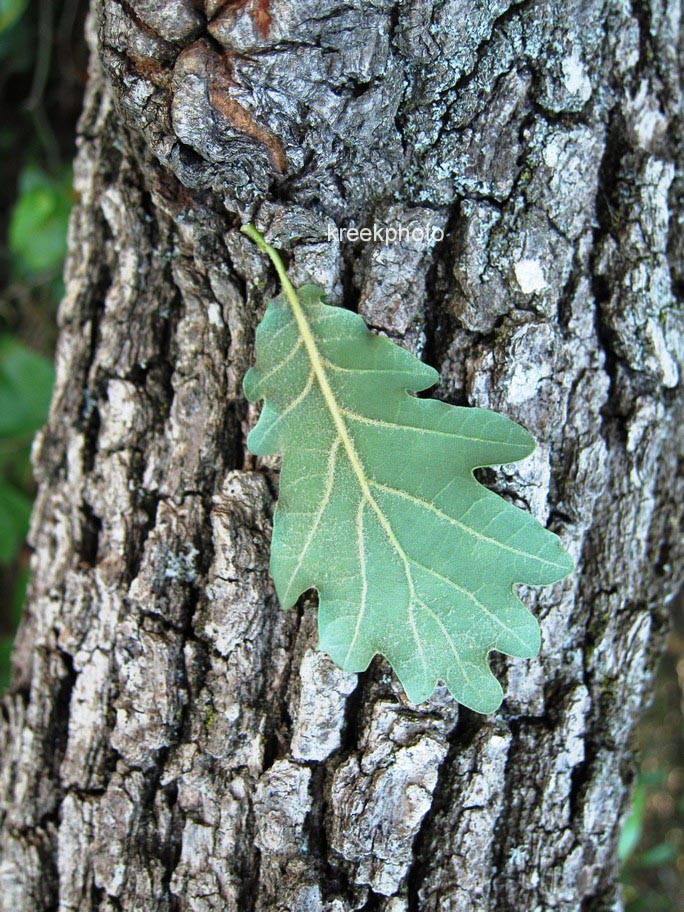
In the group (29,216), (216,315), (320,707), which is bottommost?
(320,707)

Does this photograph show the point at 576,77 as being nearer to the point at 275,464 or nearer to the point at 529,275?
the point at 529,275

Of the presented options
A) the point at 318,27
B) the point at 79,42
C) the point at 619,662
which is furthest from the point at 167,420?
the point at 79,42

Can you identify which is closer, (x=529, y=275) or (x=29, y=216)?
(x=529, y=275)

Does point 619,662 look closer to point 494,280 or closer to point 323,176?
point 494,280

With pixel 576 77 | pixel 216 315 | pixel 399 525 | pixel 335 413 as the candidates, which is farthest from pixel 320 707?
pixel 576 77

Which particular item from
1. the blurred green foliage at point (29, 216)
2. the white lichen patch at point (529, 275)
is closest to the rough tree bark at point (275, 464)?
the white lichen patch at point (529, 275)

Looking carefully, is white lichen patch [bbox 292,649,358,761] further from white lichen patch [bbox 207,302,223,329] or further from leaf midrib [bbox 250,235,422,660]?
white lichen patch [bbox 207,302,223,329]

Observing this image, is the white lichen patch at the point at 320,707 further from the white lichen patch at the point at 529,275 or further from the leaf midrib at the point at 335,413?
the white lichen patch at the point at 529,275
